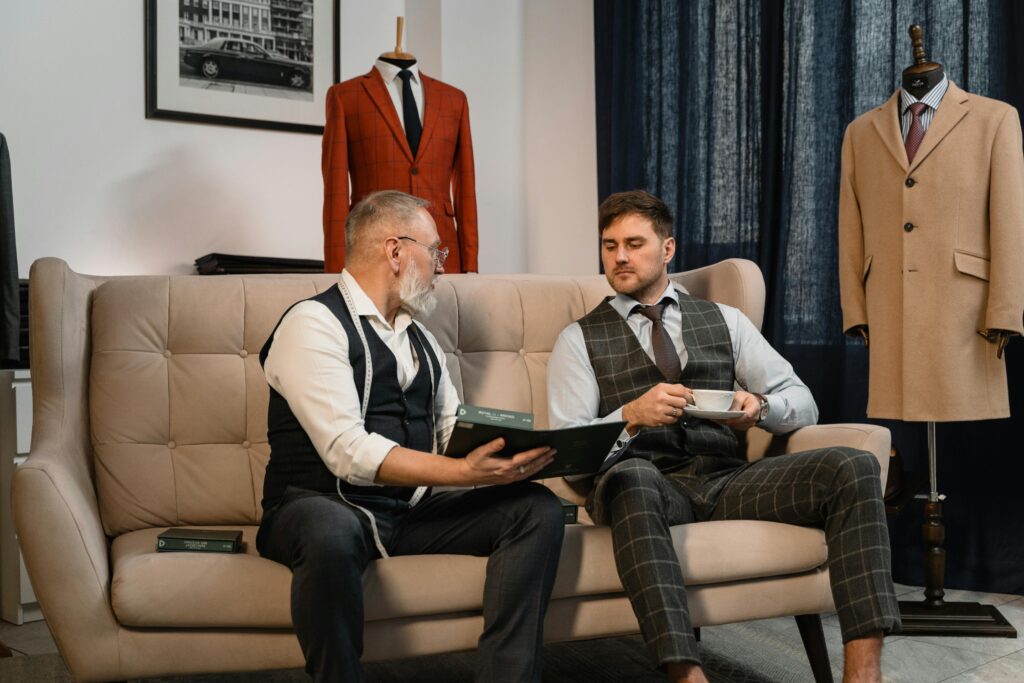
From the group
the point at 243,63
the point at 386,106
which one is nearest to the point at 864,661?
the point at 386,106

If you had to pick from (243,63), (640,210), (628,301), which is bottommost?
(628,301)

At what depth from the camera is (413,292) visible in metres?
2.00

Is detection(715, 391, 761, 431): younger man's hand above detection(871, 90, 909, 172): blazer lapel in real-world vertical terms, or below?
below

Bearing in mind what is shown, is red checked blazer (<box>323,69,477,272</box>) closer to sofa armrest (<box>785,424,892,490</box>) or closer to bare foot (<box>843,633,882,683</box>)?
sofa armrest (<box>785,424,892,490</box>)

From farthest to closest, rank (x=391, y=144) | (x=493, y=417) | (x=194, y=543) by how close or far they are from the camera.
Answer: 1. (x=391, y=144)
2. (x=194, y=543)
3. (x=493, y=417)

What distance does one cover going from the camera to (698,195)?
3549 millimetres

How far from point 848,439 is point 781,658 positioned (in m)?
0.63

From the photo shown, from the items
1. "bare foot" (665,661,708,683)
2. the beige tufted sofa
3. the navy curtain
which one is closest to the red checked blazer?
the beige tufted sofa

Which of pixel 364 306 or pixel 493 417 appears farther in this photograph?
pixel 364 306

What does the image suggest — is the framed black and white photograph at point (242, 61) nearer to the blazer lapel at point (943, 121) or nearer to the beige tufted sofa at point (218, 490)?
the beige tufted sofa at point (218, 490)

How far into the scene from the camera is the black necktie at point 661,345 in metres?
2.25

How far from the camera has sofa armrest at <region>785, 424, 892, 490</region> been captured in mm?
2051

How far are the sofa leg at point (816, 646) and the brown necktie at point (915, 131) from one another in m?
1.33

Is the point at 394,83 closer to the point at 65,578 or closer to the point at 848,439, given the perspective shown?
the point at 848,439
